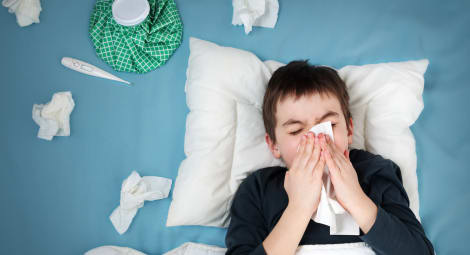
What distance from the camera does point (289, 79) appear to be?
110cm

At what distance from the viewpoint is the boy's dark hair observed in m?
1.06

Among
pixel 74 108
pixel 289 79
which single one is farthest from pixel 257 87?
pixel 74 108

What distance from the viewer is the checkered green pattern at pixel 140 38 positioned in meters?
1.41

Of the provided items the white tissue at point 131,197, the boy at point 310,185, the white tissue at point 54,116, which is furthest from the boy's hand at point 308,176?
the white tissue at point 54,116

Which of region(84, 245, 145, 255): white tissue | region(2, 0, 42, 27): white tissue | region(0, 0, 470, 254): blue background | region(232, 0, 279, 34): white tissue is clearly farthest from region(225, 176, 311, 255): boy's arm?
region(2, 0, 42, 27): white tissue

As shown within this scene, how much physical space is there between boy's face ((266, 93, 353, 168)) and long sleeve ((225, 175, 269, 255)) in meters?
0.15

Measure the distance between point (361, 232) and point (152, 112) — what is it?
32.1 inches

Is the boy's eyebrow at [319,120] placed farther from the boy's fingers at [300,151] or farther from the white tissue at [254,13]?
the white tissue at [254,13]

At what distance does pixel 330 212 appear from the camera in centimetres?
94

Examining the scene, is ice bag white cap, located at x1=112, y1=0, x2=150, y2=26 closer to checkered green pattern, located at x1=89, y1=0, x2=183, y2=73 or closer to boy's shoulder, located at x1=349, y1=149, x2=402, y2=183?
checkered green pattern, located at x1=89, y1=0, x2=183, y2=73

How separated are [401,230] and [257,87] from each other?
2.00ft

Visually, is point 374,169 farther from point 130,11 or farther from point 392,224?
point 130,11

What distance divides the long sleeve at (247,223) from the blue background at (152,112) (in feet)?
0.66

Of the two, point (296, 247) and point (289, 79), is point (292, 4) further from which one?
point (296, 247)
